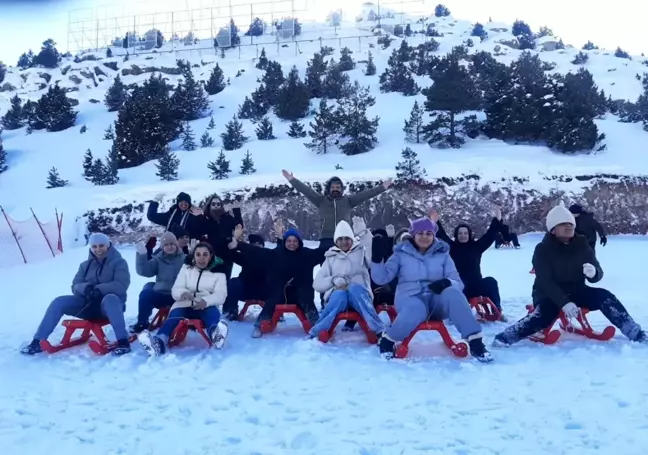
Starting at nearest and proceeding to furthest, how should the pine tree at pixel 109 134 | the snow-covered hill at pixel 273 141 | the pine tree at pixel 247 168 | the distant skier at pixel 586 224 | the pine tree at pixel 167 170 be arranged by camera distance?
the distant skier at pixel 586 224, the snow-covered hill at pixel 273 141, the pine tree at pixel 247 168, the pine tree at pixel 167 170, the pine tree at pixel 109 134

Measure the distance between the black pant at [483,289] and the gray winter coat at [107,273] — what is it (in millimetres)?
3556

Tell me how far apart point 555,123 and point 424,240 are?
16282mm

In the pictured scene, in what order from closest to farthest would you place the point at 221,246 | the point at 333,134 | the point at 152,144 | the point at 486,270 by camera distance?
the point at 221,246 → the point at 486,270 → the point at 333,134 → the point at 152,144

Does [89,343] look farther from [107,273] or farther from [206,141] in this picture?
[206,141]

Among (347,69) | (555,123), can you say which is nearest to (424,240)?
(555,123)

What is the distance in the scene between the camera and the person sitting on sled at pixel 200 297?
15.3ft

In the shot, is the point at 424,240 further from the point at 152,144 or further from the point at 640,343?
the point at 152,144

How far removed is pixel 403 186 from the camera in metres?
15.2

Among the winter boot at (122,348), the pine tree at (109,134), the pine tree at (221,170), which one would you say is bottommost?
the winter boot at (122,348)

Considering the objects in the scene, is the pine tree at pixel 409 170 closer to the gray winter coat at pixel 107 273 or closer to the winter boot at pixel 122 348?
the gray winter coat at pixel 107 273

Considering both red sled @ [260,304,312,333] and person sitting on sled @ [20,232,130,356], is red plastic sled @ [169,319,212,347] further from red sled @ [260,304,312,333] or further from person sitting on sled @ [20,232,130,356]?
red sled @ [260,304,312,333]

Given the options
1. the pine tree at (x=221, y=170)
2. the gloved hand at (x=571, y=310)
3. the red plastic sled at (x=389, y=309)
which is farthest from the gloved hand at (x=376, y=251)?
the pine tree at (x=221, y=170)

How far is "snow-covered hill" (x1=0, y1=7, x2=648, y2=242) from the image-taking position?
1631 cm

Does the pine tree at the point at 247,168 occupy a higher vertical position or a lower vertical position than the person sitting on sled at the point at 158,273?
higher
